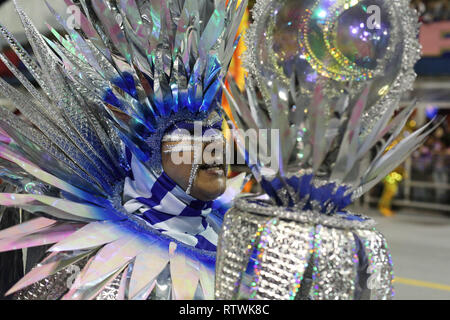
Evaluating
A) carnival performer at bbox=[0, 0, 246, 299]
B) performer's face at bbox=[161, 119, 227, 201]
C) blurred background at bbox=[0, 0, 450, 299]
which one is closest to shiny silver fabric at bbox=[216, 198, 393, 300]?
carnival performer at bbox=[0, 0, 246, 299]

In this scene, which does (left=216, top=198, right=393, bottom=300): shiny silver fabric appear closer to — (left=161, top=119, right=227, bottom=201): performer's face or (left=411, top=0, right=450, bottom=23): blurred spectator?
(left=161, top=119, right=227, bottom=201): performer's face

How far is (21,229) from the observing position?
1297mm

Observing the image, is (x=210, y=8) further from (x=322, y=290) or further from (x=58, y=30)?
(x=322, y=290)

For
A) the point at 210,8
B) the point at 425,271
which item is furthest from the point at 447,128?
the point at 210,8

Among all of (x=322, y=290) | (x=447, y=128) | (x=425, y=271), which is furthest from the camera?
(x=447, y=128)

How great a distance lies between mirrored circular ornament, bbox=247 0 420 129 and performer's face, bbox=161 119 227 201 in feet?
1.53

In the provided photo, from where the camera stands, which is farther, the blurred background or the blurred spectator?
the blurred spectator

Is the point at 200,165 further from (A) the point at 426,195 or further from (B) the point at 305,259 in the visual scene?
(A) the point at 426,195

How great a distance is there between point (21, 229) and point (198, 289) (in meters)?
0.47

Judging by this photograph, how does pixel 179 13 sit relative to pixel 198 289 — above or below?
above

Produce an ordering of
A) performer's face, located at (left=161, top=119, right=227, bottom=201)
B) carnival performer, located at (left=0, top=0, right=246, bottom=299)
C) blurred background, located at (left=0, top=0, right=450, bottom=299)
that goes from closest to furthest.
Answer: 1. carnival performer, located at (left=0, top=0, right=246, bottom=299)
2. performer's face, located at (left=161, top=119, right=227, bottom=201)
3. blurred background, located at (left=0, top=0, right=450, bottom=299)

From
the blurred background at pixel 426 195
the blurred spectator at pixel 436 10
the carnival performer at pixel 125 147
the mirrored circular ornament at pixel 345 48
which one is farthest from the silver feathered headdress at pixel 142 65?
the blurred spectator at pixel 436 10

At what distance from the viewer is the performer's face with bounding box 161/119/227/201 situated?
1336mm

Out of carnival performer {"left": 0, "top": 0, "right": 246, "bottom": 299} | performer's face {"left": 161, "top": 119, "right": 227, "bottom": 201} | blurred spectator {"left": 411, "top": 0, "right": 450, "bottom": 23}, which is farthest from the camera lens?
blurred spectator {"left": 411, "top": 0, "right": 450, "bottom": 23}
